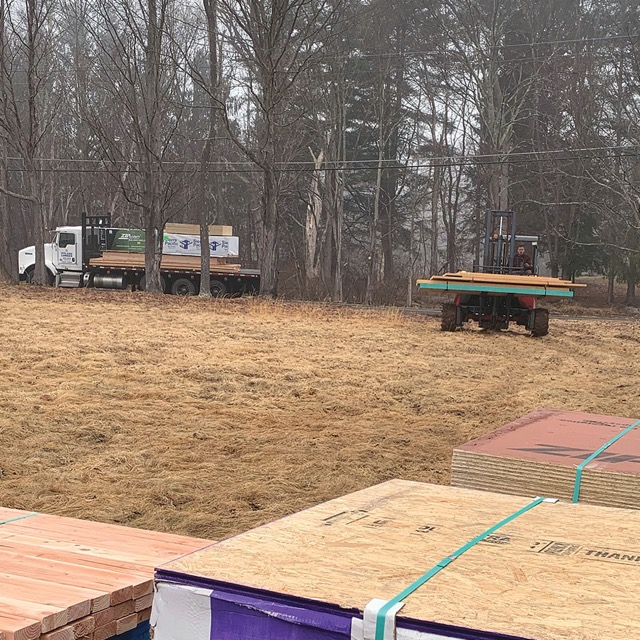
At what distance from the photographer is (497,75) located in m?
39.4

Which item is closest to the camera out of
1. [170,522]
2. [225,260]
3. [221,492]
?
[170,522]

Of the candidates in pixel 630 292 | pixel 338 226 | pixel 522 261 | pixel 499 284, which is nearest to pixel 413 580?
pixel 499 284

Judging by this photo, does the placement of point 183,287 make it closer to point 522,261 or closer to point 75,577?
point 522,261

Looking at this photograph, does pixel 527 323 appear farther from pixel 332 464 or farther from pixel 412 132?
pixel 412 132

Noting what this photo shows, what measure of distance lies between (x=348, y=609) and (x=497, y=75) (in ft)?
129

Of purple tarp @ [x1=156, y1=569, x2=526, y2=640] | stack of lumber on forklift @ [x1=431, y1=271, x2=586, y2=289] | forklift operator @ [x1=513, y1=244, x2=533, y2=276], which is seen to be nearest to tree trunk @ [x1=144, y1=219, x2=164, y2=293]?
forklift operator @ [x1=513, y1=244, x2=533, y2=276]

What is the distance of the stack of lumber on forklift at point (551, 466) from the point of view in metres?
4.54

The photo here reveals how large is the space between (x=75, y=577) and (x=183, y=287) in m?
35.1

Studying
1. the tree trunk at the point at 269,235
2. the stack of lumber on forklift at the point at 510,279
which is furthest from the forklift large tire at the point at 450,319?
the tree trunk at the point at 269,235

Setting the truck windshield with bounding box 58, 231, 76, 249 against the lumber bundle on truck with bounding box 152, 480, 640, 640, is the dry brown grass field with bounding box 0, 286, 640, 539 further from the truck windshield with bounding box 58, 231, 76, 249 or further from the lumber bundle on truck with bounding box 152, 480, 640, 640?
the truck windshield with bounding box 58, 231, 76, 249

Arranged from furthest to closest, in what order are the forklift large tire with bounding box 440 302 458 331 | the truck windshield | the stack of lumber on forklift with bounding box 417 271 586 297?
the truck windshield → the forklift large tire with bounding box 440 302 458 331 → the stack of lumber on forklift with bounding box 417 271 586 297

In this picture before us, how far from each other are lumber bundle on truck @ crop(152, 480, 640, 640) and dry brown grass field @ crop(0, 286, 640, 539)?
3.51 metres

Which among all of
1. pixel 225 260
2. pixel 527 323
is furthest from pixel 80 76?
pixel 527 323

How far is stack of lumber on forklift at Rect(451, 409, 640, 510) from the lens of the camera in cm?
454
